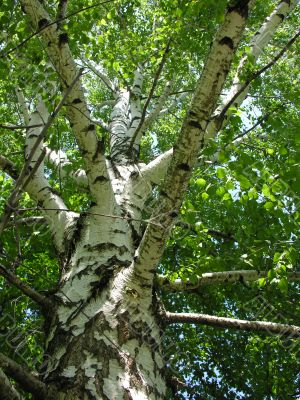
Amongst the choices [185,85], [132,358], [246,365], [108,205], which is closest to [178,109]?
[185,85]

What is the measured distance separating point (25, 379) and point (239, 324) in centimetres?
165

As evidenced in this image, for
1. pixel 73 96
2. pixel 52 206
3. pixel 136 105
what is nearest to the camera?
pixel 73 96

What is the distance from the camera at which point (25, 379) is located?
6.51 ft

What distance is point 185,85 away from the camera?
10445mm

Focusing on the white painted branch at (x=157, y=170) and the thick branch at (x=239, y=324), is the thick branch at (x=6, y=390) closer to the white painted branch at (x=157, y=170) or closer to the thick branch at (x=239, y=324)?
the thick branch at (x=239, y=324)

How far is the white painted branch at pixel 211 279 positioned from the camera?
3391mm

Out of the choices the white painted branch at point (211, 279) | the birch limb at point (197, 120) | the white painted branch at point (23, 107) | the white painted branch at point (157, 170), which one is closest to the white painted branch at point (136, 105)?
the white painted branch at point (23, 107)

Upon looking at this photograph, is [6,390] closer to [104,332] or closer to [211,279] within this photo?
[104,332]

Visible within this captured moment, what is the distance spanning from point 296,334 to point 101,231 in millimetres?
1632

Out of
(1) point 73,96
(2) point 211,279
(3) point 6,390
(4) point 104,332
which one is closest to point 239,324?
(2) point 211,279

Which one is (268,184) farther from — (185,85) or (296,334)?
(185,85)

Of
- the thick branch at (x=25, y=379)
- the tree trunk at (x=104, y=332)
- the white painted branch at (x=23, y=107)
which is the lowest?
the thick branch at (x=25, y=379)

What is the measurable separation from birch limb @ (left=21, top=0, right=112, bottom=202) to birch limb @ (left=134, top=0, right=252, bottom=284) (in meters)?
0.79

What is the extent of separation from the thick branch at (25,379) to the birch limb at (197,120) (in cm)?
92
